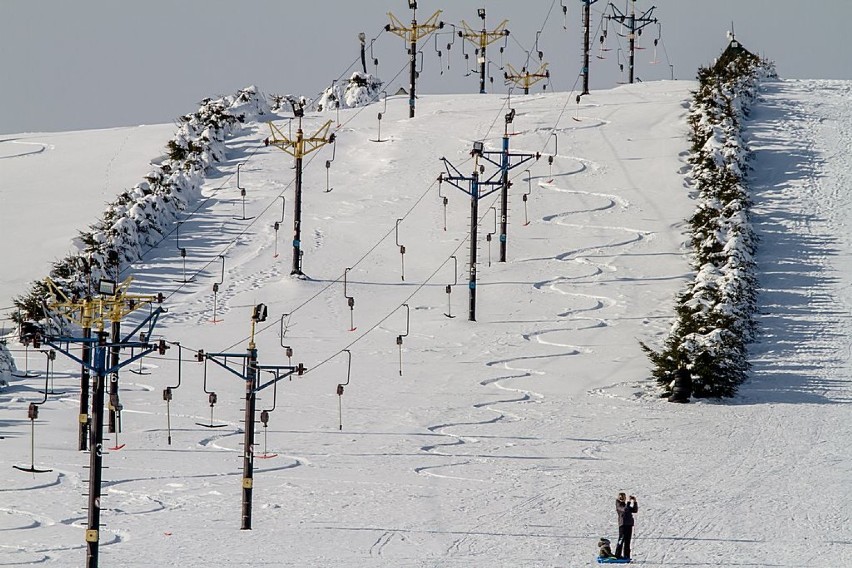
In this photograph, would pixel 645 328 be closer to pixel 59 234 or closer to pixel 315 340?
pixel 315 340

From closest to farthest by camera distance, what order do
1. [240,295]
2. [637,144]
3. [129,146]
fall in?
[240,295]
[637,144]
[129,146]

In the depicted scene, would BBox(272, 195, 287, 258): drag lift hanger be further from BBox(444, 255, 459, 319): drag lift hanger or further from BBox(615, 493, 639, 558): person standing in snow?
BBox(615, 493, 639, 558): person standing in snow

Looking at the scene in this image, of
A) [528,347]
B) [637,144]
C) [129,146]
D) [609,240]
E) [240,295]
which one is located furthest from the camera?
[129,146]

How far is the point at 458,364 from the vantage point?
39625 mm

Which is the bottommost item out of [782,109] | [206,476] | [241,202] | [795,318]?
[206,476]

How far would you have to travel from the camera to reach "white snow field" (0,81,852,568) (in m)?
25.8

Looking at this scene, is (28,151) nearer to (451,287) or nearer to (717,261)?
(451,287)

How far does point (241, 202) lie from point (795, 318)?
2122 cm

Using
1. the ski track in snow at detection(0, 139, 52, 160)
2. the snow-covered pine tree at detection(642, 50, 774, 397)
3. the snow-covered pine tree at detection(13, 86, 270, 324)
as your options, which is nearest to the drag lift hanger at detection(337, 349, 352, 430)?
the snow-covered pine tree at detection(13, 86, 270, 324)

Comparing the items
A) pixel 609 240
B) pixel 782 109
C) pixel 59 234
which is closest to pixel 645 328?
pixel 609 240

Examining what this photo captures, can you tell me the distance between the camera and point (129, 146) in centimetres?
6556

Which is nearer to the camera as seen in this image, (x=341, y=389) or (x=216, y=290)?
(x=341, y=389)

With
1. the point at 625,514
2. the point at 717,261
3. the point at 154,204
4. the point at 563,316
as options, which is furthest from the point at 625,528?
the point at 154,204

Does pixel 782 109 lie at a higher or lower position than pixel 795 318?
higher
